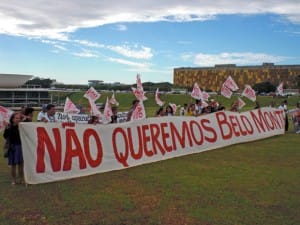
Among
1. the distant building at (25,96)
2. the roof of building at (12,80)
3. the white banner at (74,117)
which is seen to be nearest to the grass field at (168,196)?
the white banner at (74,117)

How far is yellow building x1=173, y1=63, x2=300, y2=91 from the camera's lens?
13012 cm

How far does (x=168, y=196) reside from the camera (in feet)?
26.9

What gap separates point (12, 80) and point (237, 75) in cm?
7796

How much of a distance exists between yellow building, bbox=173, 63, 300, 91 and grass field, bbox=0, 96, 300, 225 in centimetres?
11679

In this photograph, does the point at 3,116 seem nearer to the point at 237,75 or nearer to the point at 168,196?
the point at 168,196

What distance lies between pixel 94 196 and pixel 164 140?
5.00 metres

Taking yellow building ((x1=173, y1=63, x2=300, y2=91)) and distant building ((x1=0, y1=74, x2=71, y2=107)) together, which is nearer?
distant building ((x1=0, y1=74, x2=71, y2=107))

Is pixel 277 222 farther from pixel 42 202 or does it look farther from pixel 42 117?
pixel 42 117

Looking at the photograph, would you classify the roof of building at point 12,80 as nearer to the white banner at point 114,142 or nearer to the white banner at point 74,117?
the white banner at point 74,117

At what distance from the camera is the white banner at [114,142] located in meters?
9.48

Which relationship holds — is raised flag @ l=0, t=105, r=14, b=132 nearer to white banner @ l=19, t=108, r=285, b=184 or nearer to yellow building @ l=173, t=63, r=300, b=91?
white banner @ l=19, t=108, r=285, b=184

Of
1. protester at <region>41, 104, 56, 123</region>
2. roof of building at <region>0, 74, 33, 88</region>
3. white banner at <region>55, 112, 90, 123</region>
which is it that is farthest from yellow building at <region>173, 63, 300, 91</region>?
protester at <region>41, 104, 56, 123</region>

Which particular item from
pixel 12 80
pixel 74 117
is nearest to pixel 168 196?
pixel 74 117

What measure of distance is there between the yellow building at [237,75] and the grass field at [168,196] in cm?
11679
